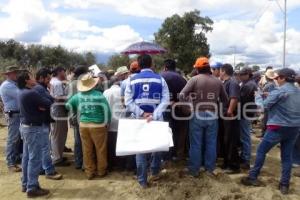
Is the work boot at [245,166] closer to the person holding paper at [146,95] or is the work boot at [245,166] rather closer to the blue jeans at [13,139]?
the person holding paper at [146,95]

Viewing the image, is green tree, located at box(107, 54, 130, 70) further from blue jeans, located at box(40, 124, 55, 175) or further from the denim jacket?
the denim jacket

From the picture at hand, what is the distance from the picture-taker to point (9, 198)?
6465 millimetres

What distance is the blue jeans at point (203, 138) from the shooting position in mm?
6895

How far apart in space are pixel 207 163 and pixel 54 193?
8.58 feet

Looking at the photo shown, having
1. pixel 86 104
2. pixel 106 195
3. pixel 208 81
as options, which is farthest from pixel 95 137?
pixel 208 81

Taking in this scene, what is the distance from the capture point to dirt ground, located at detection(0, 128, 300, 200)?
6332 millimetres

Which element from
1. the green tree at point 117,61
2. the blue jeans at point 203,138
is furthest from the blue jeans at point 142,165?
the green tree at point 117,61

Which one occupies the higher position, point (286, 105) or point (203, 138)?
point (286, 105)

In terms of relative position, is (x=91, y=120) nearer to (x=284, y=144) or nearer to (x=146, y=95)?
(x=146, y=95)

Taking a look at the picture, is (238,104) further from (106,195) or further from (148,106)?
(106,195)

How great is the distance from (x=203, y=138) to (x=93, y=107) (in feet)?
6.56

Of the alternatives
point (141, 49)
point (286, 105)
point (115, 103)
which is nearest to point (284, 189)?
point (286, 105)

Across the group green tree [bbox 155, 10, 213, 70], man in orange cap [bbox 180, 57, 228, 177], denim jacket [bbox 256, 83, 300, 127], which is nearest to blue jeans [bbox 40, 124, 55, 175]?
man in orange cap [bbox 180, 57, 228, 177]

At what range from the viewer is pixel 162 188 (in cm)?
650
